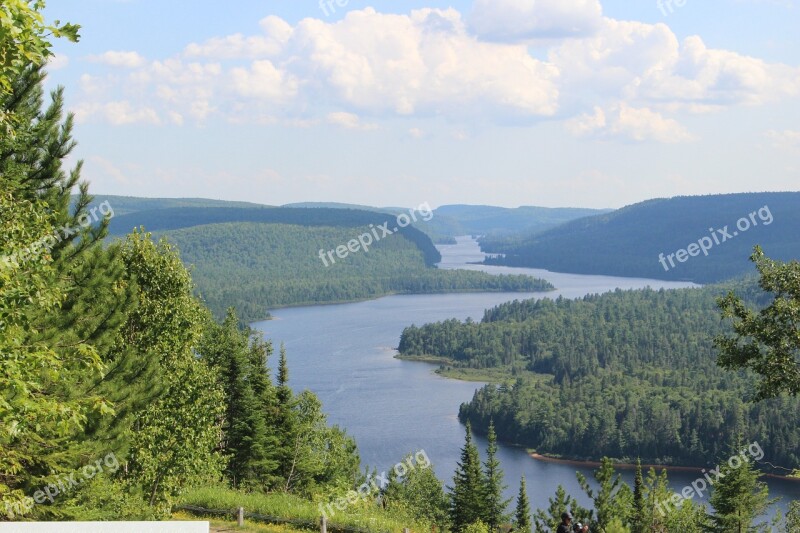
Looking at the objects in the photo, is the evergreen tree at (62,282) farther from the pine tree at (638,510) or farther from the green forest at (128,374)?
the pine tree at (638,510)

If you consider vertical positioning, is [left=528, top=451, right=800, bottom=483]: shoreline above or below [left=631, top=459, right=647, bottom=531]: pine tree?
below

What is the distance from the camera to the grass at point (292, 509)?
23188 mm

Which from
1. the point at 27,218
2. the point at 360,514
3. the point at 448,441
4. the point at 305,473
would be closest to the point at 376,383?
the point at 448,441

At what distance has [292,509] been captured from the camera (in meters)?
25.4

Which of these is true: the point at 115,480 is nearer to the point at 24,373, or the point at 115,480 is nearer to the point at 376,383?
the point at 24,373

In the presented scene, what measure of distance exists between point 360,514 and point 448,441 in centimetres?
8904

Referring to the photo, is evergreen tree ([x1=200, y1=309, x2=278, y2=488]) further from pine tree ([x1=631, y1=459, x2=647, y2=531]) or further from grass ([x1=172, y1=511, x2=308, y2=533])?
pine tree ([x1=631, y1=459, x2=647, y2=531])

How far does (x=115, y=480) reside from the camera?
2392 centimetres

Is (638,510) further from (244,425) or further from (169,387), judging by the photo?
(169,387)

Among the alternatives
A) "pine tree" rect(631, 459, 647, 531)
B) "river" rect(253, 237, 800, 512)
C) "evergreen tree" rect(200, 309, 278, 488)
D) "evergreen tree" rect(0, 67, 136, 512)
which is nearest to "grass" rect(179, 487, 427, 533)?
"evergreen tree" rect(0, 67, 136, 512)

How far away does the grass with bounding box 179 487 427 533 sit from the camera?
76.1ft

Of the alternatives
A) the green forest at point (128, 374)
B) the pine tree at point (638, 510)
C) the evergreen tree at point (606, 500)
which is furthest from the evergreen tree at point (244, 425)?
the pine tree at point (638, 510)

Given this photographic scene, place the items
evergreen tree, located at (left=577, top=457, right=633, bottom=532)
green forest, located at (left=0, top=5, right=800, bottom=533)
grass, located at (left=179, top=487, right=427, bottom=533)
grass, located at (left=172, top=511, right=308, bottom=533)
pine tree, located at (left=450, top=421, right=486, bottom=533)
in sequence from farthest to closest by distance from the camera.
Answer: pine tree, located at (left=450, top=421, right=486, bottom=533) < evergreen tree, located at (left=577, top=457, right=633, bottom=532) < grass, located at (left=172, top=511, right=308, bottom=533) < grass, located at (left=179, top=487, right=427, bottom=533) < green forest, located at (left=0, top=5, right=800, bottom=533)

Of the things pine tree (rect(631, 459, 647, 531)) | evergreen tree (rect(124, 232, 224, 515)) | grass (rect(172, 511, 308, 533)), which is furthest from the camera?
pine tree (rect(631, 459, 647, 531))
